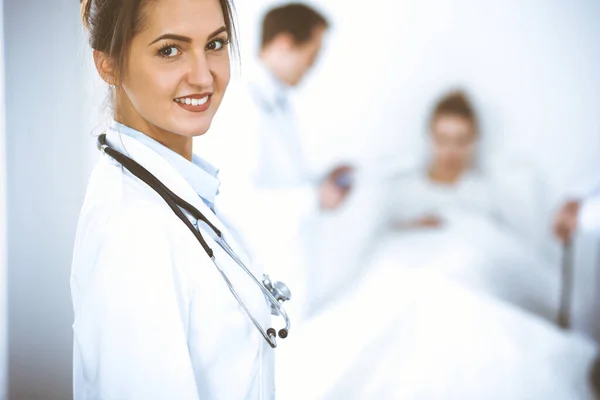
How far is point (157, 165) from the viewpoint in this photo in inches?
27.2

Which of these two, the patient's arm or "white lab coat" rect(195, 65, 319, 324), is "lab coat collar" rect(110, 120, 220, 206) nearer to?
"white lab coat" rect(195, 65, 319, 324)

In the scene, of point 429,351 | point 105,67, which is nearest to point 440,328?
point 429,351

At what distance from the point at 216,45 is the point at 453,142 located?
42.7 inches

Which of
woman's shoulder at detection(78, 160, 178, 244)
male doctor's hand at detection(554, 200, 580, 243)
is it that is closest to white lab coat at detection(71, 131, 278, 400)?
woman's shoulder at detection(78, 160, 178, 244)

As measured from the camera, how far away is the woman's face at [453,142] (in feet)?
5.27

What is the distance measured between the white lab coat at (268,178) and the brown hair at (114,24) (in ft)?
0.97

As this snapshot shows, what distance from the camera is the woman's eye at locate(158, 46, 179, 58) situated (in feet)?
2.22

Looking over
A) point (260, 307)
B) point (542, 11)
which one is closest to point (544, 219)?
point (542, 11)

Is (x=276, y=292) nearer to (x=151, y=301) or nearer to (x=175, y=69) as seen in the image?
Answer: (x=151, y=301)

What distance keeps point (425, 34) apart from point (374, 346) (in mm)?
905

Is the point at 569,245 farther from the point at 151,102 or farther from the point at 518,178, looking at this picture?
the point at 151,102

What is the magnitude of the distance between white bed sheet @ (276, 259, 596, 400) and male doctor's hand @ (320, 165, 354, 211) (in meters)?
0.32

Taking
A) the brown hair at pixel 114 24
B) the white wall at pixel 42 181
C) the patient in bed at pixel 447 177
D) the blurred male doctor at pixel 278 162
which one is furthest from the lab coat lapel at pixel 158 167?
the patient in bed at pixel 447 177

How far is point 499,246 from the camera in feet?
5.09
